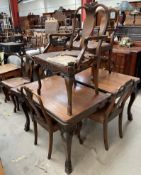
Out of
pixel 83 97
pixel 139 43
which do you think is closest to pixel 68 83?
pixel 83 97

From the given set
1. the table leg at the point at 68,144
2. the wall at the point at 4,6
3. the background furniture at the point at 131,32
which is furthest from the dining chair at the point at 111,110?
the wall at the point at 4,6

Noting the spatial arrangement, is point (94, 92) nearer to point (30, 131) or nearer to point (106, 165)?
point (106, 165)

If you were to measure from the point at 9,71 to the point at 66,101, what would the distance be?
69.8 inches

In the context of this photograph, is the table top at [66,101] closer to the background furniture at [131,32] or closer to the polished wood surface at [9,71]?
the polished wood surface at [9,71]

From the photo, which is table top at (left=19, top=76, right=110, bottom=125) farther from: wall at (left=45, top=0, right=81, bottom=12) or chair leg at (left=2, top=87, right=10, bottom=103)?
wall at (left=45, top=0, right=81, bottom=12)

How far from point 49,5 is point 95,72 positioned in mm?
8829

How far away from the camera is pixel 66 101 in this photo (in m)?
1.80

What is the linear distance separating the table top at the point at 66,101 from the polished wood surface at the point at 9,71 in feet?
3.66

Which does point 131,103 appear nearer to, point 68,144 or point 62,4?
point 68,144

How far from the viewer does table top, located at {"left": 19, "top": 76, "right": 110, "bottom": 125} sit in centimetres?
155

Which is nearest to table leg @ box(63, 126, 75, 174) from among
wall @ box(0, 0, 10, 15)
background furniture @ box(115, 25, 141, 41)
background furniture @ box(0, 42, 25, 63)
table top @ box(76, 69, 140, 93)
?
table top @ box(76, 69, 140, 93)

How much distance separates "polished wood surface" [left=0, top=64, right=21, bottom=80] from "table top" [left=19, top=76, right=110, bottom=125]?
112 cm

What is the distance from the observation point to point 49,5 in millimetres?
9445

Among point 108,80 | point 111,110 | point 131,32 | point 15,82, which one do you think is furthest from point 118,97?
point 131,32
